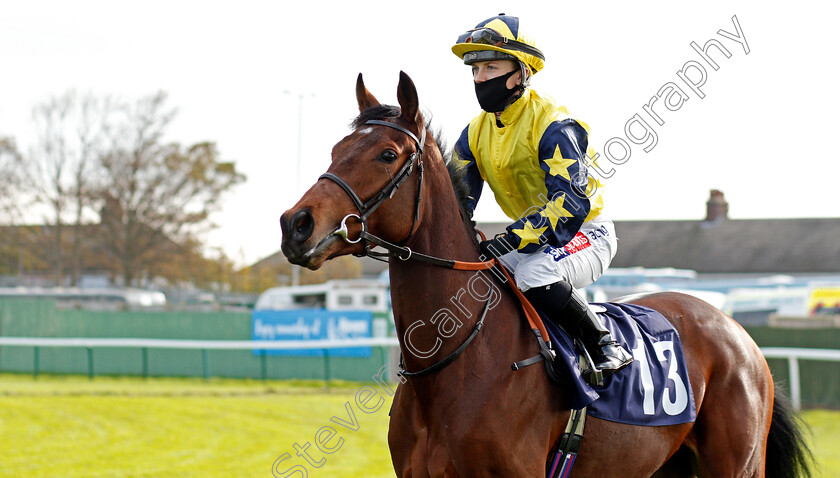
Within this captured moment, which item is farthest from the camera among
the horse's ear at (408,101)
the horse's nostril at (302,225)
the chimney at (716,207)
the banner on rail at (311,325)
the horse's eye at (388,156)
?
the chimney at (716,207)

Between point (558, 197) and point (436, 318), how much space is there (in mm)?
639

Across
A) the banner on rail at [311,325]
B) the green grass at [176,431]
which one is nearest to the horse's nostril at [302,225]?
the green grass at [176,431]

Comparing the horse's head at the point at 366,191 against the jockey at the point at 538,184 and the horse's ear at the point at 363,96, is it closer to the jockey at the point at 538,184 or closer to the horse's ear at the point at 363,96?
the horse's ear at the point at 363,96

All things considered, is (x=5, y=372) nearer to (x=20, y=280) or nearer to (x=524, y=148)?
(x=524, y=148)

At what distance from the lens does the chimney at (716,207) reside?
35.6 meters

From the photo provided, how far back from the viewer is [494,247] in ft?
9.82

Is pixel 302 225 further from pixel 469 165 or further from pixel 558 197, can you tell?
pixel 469 165

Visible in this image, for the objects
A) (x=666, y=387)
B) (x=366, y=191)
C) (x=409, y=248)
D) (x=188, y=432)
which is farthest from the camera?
(x=188, y=432)

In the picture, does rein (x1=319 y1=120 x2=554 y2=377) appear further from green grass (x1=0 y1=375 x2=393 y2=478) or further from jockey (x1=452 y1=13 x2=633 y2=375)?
green grass (x1=0 y1=375 x2=393 y2=478)

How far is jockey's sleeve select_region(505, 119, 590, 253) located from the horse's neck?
277 millimetres

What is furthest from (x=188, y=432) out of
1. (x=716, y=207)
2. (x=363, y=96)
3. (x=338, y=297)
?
(x=716, y=207)

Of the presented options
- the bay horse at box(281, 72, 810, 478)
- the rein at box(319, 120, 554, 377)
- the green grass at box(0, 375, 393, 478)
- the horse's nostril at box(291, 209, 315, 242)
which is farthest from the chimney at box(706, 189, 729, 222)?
the horse's nostril at box(291, 209, 315, 242)

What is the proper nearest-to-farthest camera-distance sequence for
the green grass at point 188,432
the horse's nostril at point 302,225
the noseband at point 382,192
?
the horse's nostril at point 302,225 < the noseband at point 382,192 < the green grass at point 188,432

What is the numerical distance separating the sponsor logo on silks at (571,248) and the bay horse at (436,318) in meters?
0.24
